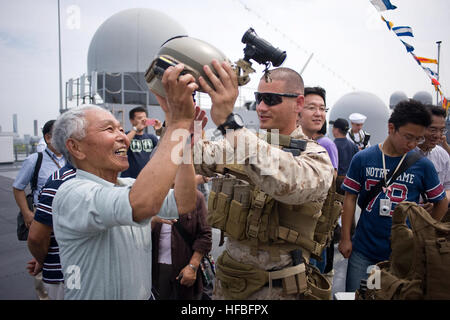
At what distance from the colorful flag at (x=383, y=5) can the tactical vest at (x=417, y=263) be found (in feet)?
11.4

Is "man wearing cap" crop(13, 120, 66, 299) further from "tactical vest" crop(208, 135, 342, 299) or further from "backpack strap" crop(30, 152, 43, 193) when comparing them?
"tactical vest" crop(208, 135, 342, 299)

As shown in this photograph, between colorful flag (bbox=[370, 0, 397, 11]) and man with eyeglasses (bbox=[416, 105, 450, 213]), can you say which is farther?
colorful flag (bbox=[370, 0, 397, 11])

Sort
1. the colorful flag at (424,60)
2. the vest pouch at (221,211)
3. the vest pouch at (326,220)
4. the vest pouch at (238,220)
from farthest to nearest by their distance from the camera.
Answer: the colorful flag at (424,60) < the vest pouch at (326,220) < the vest pouch at (221,211) < the vest pouch at (238,220)

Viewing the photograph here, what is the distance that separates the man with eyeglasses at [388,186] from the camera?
2568 millimetres

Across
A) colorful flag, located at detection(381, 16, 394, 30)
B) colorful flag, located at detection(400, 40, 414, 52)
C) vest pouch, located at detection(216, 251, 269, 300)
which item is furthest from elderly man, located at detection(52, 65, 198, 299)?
colorful flag, located at detection(400, 40, 414, 52)

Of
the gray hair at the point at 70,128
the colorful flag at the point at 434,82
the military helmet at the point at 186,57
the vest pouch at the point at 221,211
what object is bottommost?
the vest pouch at the point at 221,211

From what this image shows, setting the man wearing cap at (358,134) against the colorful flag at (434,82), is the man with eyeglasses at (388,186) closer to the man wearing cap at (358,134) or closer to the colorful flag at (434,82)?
the man wearing cap at (358,134)

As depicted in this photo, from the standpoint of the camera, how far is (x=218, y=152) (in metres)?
1.85

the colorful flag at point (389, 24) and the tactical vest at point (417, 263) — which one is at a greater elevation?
the colorful flag at point (389, 24)

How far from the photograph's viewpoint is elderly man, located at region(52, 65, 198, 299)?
118 cm

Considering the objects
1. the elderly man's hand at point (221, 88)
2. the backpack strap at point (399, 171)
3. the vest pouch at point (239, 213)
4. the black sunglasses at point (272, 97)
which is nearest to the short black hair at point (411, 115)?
the backpack strap at point (399, 171)
